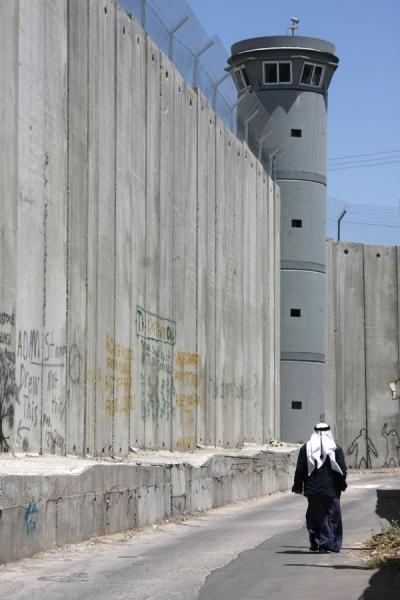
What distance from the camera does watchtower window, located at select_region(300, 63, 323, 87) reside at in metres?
41.2

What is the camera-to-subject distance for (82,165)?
21.4 meters

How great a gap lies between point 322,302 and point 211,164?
36.4ft

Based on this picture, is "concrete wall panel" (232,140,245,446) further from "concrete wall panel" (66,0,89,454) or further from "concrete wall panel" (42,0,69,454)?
"concrete wall panel" (42,0,69,454)

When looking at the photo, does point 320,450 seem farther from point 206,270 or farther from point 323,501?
point 206,270

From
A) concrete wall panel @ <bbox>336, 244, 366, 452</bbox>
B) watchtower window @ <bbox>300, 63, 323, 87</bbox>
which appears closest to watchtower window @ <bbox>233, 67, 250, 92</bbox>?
watchtower window @ <bbox>300, 63, 323, 87</bbox>

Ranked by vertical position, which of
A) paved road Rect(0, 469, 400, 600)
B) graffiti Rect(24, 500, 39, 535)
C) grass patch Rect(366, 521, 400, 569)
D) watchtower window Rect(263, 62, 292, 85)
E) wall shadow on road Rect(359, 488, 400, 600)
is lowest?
paved road Rect(0, 469, 400, 600)

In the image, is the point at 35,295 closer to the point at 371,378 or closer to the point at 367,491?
the point at 367,491

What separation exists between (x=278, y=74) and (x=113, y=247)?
63.5 ft

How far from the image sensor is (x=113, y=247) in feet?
76.2

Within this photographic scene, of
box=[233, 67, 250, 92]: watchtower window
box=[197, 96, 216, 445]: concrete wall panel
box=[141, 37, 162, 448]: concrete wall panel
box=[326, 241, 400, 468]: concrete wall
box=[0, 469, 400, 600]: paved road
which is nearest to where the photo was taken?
box=[0, 469, 400, 600]: paved road

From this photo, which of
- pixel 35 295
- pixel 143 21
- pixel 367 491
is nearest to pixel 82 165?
pixel 35 295

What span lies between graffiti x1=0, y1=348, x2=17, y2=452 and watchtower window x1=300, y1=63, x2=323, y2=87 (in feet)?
83.6

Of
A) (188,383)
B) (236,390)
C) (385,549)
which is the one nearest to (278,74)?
(236,390)

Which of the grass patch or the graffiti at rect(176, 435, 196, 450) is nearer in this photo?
the grass patch
